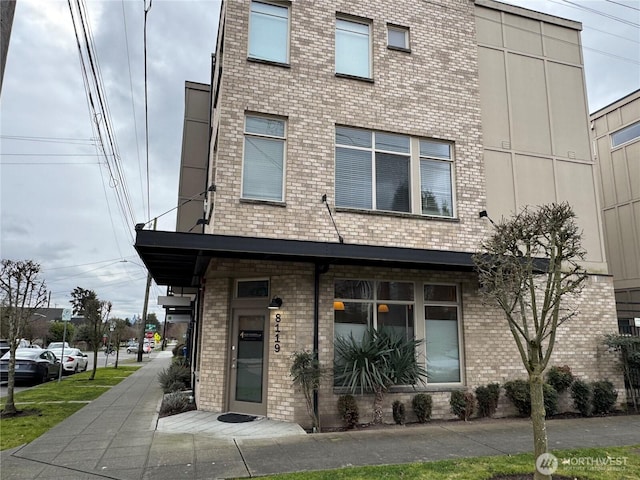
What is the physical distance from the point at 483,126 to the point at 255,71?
5603 mm

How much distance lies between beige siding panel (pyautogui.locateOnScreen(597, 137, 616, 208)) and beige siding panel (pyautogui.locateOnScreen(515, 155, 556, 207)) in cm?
712

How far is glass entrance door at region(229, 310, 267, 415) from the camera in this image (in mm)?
9047

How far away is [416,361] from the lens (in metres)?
9.20

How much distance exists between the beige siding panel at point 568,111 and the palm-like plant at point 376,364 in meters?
6.83

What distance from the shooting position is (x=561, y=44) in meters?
12.5

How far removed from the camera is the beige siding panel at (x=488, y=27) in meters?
11.8

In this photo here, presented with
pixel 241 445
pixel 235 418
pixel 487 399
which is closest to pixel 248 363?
pixel 235 418

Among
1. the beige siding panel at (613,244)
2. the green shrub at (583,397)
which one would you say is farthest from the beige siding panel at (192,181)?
the beige siding panel at (613,244)

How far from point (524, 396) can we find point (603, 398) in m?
1.99

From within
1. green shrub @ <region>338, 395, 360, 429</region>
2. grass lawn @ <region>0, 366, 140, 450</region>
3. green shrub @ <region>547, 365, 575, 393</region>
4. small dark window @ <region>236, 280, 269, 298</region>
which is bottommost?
grass lawn @ <region>0, 366, 140, 450</region>

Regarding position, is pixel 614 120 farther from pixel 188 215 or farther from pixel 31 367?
pixel 31 367

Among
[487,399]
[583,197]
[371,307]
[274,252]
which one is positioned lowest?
[487,399]

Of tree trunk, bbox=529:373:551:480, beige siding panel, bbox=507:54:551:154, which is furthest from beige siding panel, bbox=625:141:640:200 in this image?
tree trunk, bbox=529:373:551:480

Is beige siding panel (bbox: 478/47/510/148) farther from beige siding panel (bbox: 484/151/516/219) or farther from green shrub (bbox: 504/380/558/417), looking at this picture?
green shrub (bbox: 504/380/558/417)
